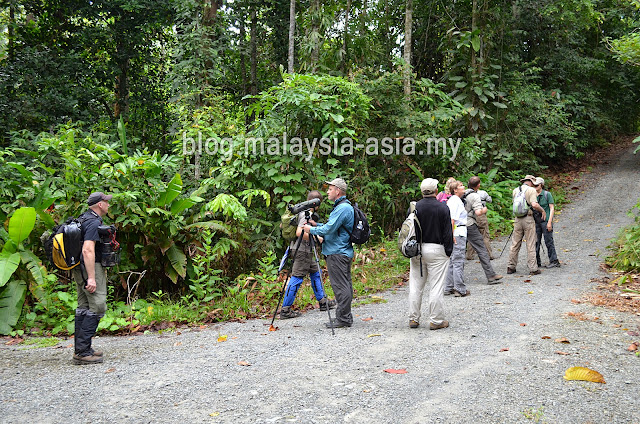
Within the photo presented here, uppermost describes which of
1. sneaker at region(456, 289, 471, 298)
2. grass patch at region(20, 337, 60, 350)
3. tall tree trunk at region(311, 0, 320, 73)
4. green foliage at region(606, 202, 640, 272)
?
tall tree trunk at region(311, 0, 320, 73)

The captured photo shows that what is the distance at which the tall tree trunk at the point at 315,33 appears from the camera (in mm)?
12986

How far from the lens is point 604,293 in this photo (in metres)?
7.96

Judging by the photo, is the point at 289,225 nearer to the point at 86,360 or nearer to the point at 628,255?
the point at 86,360

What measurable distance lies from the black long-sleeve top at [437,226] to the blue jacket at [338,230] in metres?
0.96

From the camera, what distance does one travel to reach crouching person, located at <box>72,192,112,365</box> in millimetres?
5422

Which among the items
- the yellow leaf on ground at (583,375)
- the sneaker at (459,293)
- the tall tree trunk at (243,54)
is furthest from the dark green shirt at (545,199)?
the tall tree trunk at (243,54)

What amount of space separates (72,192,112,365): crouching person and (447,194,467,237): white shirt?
5.38m

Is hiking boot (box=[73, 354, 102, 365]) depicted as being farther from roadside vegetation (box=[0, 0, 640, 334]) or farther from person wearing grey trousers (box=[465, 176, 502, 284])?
person wearing grey trousers (box=[465, 176, 502, 284])

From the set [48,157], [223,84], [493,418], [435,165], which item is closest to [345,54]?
[435,165]

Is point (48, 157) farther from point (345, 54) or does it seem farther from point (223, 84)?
point (223, 84)

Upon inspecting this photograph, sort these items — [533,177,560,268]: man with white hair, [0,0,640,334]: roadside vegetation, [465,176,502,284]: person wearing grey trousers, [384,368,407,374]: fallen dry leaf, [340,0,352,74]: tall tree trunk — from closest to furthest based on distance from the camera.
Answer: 1. [384,368,407,374]: fallen dry leaf
2. [0,0,640,334]: roadside vegetation
3. [465,176,502,284]: person wearing grey trousers
4. [533,177,560,268]: man with white hair
5. [340,0,352,74]: tall tree trunk

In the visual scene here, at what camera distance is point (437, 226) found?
251 inches

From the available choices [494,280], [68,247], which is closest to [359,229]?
[68,247]

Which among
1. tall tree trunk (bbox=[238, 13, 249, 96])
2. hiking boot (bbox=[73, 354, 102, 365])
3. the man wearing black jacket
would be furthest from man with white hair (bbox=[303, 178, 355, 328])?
tall tree trunk (bbox=[238, 13, 249, 96])
